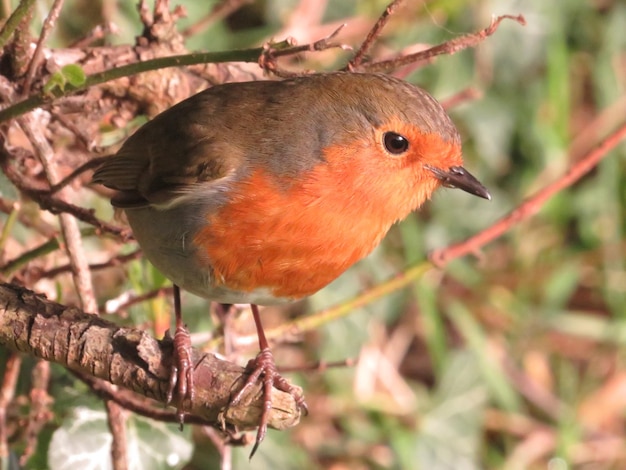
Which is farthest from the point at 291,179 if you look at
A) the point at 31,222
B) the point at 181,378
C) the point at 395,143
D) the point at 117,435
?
the point at 31,222

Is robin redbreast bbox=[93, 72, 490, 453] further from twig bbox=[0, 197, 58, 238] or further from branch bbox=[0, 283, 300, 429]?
twig bbox=[0, 197, 58, 238]

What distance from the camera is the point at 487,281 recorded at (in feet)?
14.1

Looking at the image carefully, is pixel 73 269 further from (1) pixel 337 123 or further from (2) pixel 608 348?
(2) pixel 608 348

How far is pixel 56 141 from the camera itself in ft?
8.88

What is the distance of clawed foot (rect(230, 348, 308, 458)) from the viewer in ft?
6.35

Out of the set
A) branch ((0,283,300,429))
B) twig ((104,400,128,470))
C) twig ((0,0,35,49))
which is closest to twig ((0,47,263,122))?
twig ((0,0,35,49))

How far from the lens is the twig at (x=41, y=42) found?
2143 millimetres

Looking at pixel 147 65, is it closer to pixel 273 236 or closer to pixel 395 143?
pixel 273 236

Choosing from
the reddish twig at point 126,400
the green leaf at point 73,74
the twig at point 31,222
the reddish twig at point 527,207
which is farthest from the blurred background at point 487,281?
the green leaf at point 73,74

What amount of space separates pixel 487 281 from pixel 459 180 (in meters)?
2.02

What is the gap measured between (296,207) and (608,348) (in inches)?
105

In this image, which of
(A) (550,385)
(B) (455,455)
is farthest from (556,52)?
(B) (455,455)

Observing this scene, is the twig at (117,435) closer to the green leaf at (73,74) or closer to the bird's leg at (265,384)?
the bird's leg at (265,384)

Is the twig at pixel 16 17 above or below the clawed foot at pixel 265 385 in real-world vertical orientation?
above
